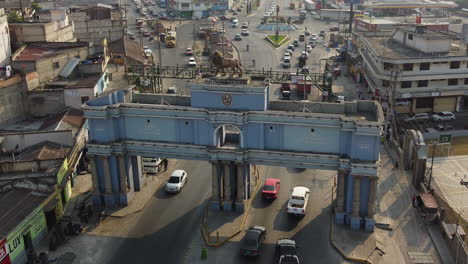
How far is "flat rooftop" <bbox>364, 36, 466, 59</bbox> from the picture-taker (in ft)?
247

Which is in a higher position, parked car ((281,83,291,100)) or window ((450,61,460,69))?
window ((450,61,460,69))

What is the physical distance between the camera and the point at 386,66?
2997 inches

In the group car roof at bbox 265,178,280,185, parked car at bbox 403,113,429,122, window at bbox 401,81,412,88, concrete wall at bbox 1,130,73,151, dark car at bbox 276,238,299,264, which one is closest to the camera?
dark car at bbox 276,238,299,264

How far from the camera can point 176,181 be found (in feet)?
172

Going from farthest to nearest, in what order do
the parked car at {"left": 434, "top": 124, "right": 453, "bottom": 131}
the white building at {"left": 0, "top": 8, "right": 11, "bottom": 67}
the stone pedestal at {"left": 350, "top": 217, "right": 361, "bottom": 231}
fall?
the white building at {"left": 0, "top": 8, "right": 11, "bottom": 67} → the parked car at {"left": 434, "top": 124, "right": 453, "bottom": 131} → the stone pedestal at {"left": 350, "top": 217, "right": 361, "bottom": 231}

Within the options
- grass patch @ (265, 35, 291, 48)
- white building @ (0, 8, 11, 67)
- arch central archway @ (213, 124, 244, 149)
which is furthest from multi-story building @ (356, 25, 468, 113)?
white building @ (0, 8, 11, 67)

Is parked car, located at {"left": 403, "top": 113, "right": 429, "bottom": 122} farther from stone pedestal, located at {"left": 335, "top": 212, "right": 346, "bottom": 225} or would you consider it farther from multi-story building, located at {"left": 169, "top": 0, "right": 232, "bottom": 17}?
multi-story building, located at {"left": 169, "top": 0, "right": 232, "bottom": 17}

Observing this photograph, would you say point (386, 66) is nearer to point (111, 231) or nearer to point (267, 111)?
point (267, 111)

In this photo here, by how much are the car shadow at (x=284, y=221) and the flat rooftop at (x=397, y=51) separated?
3904cm

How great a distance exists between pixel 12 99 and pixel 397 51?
5811 cm

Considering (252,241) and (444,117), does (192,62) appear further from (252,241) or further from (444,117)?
(252,241)

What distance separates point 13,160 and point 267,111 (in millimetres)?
25602

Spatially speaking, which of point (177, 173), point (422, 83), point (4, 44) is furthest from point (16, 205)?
point (422, 83)

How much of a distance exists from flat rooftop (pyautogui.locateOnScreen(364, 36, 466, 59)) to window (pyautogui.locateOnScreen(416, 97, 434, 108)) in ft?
22.1
